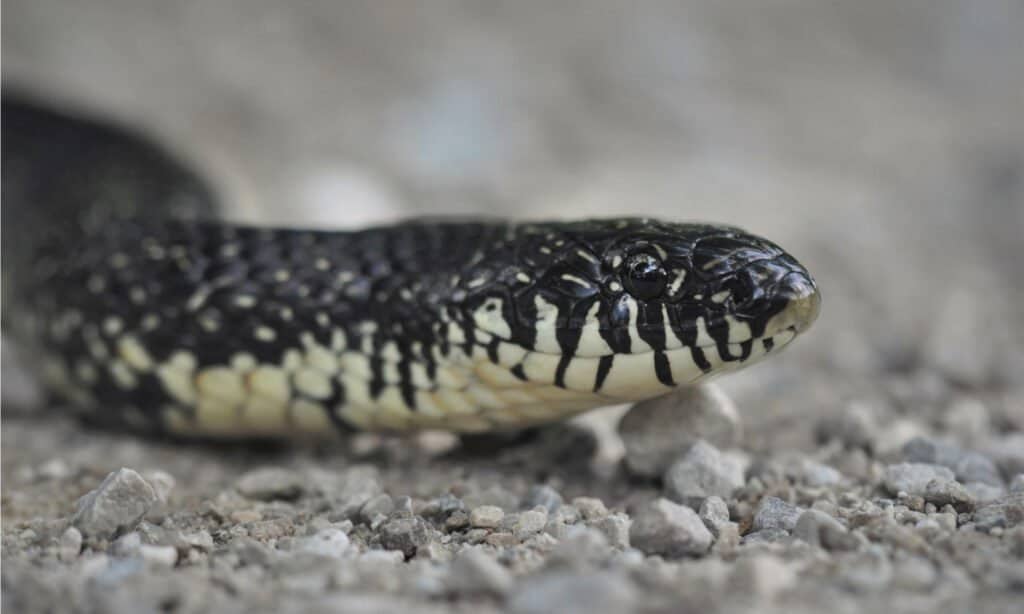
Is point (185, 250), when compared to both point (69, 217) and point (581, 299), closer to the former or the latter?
point (69, 217)

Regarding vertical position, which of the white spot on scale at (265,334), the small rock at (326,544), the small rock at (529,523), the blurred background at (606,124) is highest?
the blurred background at (606,124)

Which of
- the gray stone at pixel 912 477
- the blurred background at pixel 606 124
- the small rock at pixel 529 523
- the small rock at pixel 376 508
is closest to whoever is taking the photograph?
the small rock at pixel 529 523

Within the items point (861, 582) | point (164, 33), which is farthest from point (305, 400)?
point (164, 33)

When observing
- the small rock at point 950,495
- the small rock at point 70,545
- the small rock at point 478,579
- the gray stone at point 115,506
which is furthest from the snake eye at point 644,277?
the small rock at point 70,545

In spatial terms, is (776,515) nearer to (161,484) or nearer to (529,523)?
(529,523)

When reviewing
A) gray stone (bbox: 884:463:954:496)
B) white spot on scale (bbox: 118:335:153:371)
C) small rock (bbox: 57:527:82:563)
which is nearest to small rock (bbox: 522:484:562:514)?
gray stone (bbox: 884:463:954:496)

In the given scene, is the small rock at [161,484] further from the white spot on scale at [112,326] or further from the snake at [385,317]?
the white spot on scale at [112,326]

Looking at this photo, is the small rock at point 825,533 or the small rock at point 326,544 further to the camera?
the small rock at point 326,544
